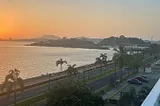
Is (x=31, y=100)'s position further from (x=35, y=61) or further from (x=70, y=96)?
(x=35, y=61)

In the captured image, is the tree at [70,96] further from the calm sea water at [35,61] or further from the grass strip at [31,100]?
the calm sea water at [35,61]

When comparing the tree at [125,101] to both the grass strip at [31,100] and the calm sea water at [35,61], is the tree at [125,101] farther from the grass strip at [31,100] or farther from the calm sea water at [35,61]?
the calm sea water at [35,61]

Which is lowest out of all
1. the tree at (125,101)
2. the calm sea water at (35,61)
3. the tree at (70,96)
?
the calm sea water at (35,61)

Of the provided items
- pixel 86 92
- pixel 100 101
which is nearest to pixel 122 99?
pixel 100 101

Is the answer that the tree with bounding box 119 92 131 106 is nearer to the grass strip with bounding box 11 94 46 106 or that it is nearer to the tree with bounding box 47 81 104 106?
the tree with bounding box 47 81 104 106

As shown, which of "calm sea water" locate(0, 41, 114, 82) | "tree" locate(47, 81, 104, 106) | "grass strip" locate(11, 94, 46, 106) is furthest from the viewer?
"calm sea water" locate(0, 41, 114, 82)

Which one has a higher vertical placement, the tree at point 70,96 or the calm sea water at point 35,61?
the tree at point 70,96

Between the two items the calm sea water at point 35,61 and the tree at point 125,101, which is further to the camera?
the calm sea water at point 35,61

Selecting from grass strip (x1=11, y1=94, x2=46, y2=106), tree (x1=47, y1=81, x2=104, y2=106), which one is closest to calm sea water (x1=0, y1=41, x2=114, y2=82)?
grass strip (x1=11, y1=94, x2=46, y2=106)

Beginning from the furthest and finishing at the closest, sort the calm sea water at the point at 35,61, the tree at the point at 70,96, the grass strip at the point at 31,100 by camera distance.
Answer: the calm sea water at the point at 35,61 < the grass strip at the point at 31,100 < the tree at the point at 70,96

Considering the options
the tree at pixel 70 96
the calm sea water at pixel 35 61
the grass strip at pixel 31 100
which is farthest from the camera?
the calm sea water at pixel 35 61

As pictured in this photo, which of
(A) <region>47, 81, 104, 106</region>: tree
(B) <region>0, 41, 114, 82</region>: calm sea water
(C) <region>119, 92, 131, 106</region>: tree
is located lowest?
(B) <region>0, 41, 114, 82</region>: calm sea water

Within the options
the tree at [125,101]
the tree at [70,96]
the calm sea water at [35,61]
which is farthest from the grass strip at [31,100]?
the calm sea water at [35,61]

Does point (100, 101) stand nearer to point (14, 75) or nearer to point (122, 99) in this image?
point (122, 99)
